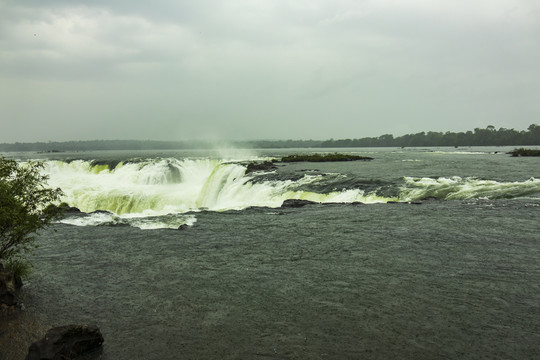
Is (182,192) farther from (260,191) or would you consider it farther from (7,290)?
(7,290)

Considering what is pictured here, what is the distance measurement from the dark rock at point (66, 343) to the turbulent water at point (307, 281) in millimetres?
441

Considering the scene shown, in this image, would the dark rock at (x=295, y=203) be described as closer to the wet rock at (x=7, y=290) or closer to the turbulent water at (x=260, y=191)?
the turbulent water at (x=260, y=191)

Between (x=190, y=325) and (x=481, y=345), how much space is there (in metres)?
5.59

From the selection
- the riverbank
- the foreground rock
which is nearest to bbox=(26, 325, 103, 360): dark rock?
the riverbank

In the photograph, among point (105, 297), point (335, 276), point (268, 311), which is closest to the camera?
point (268, 311)

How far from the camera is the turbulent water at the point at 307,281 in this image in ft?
23.0

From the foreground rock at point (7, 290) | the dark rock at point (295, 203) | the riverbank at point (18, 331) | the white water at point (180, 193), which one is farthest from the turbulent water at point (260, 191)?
the riverbank at point (18, 331)

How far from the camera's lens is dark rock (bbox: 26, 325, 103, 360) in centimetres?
577

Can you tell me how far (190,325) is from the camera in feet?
25.3

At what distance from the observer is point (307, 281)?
33.5 feet

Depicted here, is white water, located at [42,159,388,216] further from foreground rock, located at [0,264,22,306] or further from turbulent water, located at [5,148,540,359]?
foreground rock, located at [0,264,22,306]

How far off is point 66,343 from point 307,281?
236 inches

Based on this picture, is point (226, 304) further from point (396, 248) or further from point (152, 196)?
point (152, 196)

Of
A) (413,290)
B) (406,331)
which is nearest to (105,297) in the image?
(406,331)
